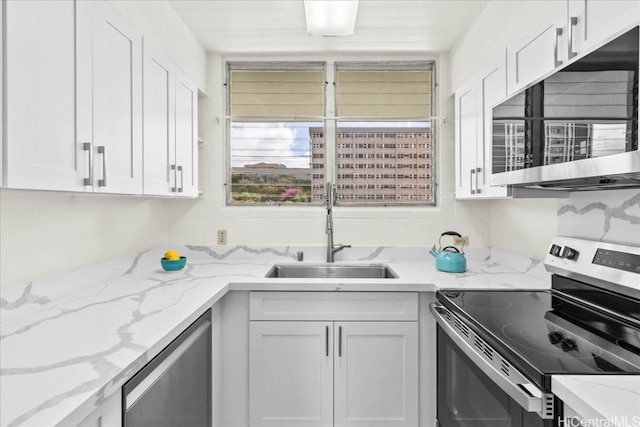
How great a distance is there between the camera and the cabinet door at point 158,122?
5.68 ft

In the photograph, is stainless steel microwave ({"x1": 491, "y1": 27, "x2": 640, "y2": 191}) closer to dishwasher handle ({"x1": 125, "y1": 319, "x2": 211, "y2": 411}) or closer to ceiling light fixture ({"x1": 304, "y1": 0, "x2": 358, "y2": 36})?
ceiling light fixture ({"x1": 304, "y1": 0, "x2": 358, "y2": 36})

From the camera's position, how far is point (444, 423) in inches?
68.1

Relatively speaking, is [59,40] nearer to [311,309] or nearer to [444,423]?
[311,309]

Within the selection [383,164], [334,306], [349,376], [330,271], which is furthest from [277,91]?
[349,376]

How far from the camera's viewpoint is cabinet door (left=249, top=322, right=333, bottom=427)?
199 cm

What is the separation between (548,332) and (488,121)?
1.15 metres

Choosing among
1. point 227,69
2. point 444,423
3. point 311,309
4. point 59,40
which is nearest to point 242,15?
point 227,69

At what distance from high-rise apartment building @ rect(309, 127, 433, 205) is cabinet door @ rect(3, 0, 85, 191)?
182cm

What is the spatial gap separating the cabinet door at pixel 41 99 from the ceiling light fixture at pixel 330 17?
1.22 m

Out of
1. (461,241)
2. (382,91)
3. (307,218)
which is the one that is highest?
(382,91)

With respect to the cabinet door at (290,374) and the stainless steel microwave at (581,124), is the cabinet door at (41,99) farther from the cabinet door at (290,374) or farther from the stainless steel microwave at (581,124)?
the stainless steel microwave at (581,124)

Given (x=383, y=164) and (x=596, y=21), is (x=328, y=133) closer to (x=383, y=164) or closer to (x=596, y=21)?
(x=383, y=164)

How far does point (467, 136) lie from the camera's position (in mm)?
2250

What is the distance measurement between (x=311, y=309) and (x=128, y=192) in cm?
106
